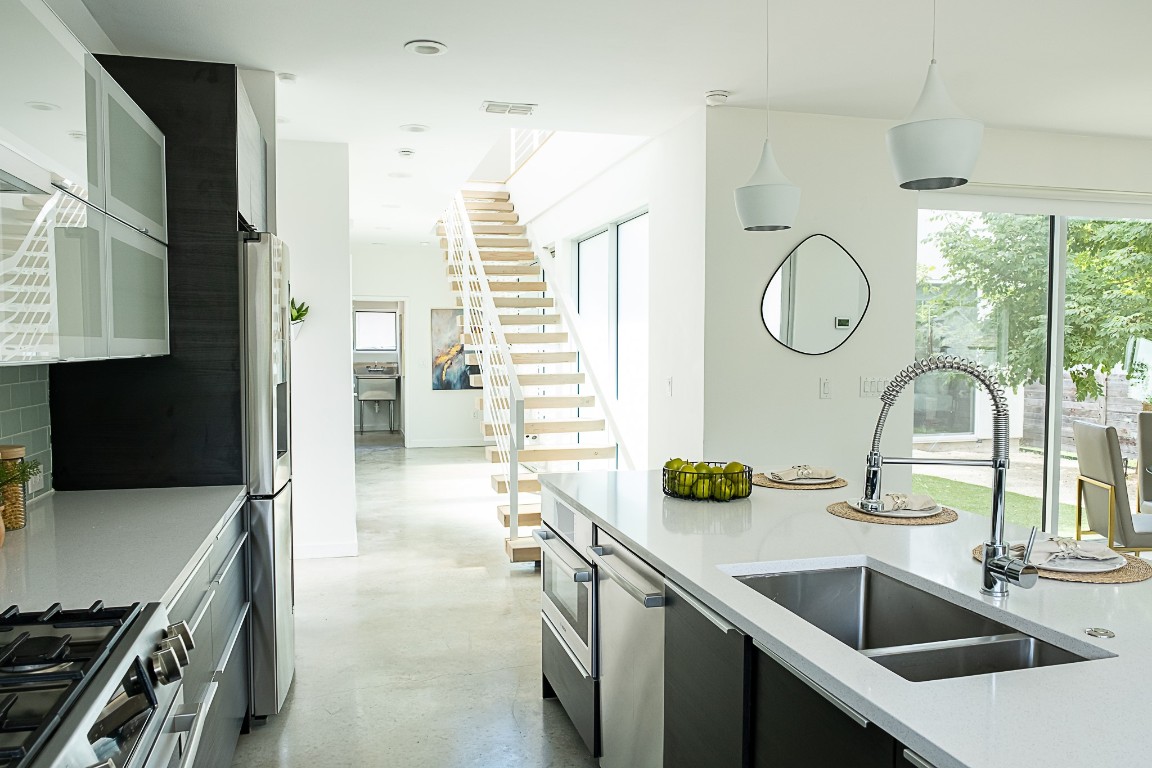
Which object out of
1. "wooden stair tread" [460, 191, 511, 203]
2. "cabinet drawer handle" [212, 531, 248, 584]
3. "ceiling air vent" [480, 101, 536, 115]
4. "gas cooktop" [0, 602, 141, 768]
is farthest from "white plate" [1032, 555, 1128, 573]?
"wooden stair tread" [460, 191, 511, 203]

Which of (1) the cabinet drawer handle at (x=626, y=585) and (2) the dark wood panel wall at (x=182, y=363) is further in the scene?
(2) the dark wood panel wall at (x=182, y=363)

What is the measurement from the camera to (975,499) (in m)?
5.46

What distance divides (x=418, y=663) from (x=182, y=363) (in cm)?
162

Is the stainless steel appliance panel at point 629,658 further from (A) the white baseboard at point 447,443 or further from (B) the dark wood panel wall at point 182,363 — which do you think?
(A) the white baseboard at point 447,443

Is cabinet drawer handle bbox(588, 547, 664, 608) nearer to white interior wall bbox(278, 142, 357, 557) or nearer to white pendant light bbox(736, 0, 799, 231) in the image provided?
white pendant light bbox(736, 0, 799, 231)

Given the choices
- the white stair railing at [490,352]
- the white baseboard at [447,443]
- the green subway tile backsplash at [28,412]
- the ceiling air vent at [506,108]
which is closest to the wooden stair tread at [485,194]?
the white stair railing at [490,352]

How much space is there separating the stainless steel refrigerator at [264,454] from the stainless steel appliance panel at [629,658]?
4.15 feet

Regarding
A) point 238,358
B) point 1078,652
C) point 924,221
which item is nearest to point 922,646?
point 1078,652

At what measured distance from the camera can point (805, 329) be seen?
4.70m

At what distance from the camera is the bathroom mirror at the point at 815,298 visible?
4656 mm

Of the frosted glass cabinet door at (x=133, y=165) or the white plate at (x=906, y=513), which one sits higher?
the frosted glass cabinet door at (x=133, y=165)

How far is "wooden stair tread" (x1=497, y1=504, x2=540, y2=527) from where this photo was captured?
5344mm

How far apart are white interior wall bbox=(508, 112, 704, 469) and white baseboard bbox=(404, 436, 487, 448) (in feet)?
15.8

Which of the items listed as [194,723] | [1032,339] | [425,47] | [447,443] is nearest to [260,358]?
[194,723]
